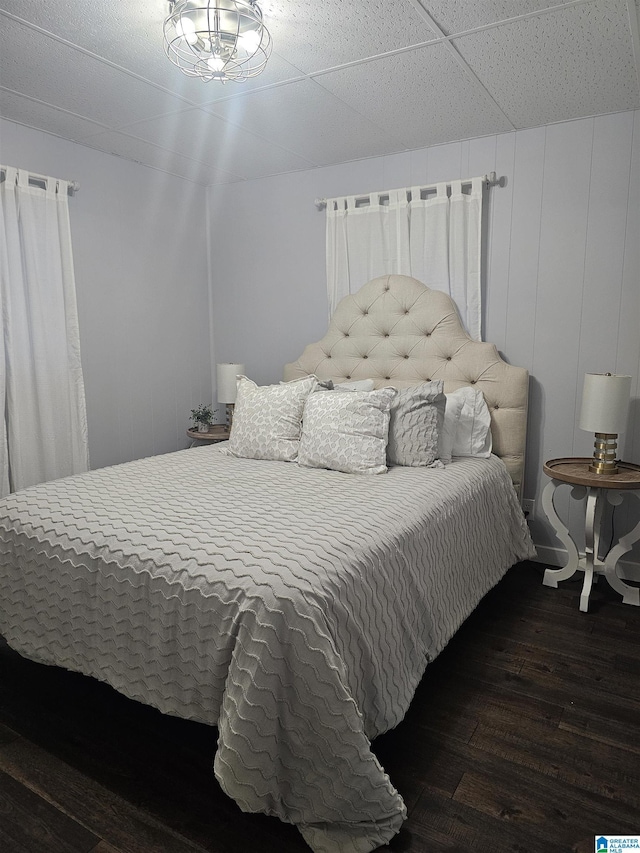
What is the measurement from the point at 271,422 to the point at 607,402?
1.56 metres

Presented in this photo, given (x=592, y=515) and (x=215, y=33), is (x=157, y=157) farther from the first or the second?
(x=592, y=515)

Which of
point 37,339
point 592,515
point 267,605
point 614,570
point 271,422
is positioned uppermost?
point 37,339

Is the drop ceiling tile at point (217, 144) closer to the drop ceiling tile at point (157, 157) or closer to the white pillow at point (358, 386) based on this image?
the drop ceiling tile at point (157, 157)

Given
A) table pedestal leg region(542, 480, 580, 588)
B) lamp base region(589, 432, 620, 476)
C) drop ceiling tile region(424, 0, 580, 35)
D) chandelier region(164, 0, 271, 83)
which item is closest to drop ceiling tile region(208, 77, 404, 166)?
chandelier region(164, 0, 271, 83)

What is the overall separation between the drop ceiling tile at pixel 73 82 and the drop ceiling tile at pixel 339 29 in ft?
2.45

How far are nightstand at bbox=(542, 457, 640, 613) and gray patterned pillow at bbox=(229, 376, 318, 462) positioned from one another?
1234mm

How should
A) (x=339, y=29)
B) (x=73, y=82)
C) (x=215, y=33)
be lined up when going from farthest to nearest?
(x=73, y=82), (x=339, y=29), (x=215, y=33)

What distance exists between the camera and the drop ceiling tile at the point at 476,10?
73.5 inches

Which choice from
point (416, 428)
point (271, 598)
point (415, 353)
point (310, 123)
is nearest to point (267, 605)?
point (271, 598)

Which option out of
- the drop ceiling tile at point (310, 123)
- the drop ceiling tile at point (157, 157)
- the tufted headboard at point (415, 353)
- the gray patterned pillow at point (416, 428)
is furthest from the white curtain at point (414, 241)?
the drop ceiling tile at point (157, 157)

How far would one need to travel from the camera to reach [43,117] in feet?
9.39

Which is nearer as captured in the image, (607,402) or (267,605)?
(267,605)

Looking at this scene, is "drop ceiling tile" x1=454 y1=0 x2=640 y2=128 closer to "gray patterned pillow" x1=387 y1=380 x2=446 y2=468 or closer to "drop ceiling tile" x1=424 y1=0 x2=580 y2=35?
"drop ceiling tile" x1=424 y1=0 x2=580 y2=35

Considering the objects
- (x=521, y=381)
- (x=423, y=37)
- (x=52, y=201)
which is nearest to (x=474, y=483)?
(x=521, y=381)
